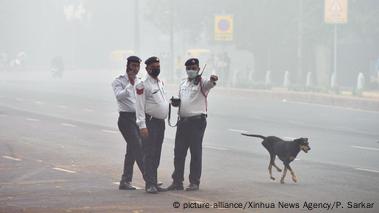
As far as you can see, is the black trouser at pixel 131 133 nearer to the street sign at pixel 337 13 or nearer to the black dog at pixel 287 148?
the black dog at pixel 287 148

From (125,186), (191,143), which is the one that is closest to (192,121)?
(191,143)

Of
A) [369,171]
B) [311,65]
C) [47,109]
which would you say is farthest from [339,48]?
[369,171]

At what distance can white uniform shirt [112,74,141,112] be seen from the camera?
12.7 m

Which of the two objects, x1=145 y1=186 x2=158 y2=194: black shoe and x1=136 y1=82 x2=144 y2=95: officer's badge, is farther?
x1=145 y1=186 x2=158 y2=194: black shoe

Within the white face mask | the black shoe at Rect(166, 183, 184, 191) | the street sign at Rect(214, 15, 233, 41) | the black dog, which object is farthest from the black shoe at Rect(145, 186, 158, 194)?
the street sign at Rect(214, 15, 233, 41)

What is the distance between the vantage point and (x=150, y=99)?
12516 mm

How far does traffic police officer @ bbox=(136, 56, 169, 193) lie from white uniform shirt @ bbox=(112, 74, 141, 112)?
1.02ft

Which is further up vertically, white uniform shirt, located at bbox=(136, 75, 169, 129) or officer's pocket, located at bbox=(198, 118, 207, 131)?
white uniform shirt, located at bbox=(136, 75, 169, 129)

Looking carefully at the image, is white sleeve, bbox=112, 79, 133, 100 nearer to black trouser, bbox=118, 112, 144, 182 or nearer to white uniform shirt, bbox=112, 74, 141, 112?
white uniform shirt, bbox=112, 74, 141, 112

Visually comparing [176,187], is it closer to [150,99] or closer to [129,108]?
[129,108]

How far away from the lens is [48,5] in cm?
9419

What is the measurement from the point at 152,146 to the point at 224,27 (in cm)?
3756

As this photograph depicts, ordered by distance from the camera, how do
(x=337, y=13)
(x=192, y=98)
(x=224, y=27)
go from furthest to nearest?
1. (x=224, y=27)
2. (x=337, y=13)
3. (x=192, y=98)

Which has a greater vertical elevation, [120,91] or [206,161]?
[120,91]
